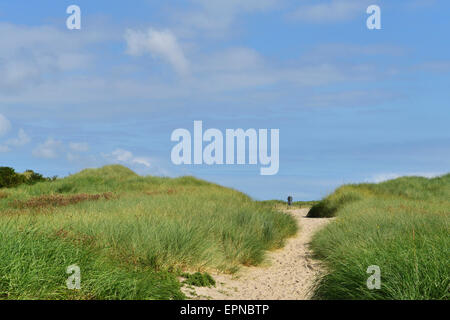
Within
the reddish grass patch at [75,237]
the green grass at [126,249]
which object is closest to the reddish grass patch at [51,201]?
the green grass at [126,249]

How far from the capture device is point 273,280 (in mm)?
8469

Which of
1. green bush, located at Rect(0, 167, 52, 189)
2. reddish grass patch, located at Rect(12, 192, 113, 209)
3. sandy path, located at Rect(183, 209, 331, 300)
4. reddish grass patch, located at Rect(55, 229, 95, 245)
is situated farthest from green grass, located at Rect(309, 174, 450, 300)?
green bush, located at Rect(0, 167, 52, 189)

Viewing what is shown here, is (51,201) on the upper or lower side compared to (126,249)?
upper

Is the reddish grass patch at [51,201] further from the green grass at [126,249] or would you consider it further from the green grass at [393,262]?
the green grass at [393,262]

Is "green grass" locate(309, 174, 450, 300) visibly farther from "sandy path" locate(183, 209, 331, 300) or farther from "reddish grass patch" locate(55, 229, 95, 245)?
"reddish grass patch" locate(55, 229, 95, 245)

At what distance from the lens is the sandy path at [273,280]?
278 inches

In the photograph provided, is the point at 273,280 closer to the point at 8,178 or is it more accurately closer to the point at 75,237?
the point at 75,237

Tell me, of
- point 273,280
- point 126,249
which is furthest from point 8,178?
point 273,280

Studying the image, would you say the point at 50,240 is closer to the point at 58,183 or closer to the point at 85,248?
the point at 85,248

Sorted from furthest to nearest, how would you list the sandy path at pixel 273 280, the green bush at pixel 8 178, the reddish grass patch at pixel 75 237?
the green bush at pixel 8 178
the sandy path at pixel 273 280
the reddish grass patch at pixel 75 237

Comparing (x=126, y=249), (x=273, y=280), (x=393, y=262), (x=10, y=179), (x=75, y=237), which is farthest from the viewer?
(x=10, y=179)

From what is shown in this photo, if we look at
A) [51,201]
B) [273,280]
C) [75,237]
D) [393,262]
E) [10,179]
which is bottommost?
[273,280]

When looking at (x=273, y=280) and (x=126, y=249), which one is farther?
(x=273, y=280)
